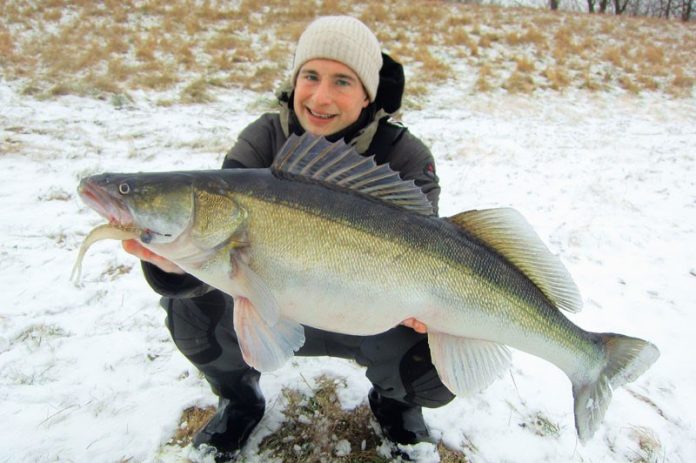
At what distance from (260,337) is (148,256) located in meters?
0.53

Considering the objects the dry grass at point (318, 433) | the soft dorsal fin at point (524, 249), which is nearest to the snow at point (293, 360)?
the dry grass at point (318, 433)

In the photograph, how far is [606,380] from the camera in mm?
1771

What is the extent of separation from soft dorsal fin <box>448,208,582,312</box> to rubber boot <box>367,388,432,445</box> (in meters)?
0.89

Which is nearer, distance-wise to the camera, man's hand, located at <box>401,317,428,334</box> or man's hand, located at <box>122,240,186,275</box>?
man's hand, located at <box>122,240,186,275</box>

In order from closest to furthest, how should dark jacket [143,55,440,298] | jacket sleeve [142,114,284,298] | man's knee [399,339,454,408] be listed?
jacket sleeve [142,114,284,298] < man's knee [399,339,454,408] < dark jacket [143,55,440,298]

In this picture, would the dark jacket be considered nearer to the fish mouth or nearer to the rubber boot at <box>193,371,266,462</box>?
the fish mouth

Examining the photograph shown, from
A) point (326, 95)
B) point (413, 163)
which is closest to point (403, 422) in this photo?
point (413, 163)

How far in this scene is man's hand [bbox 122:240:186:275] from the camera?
161cm

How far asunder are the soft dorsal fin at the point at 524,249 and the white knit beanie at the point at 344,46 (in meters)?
0.96

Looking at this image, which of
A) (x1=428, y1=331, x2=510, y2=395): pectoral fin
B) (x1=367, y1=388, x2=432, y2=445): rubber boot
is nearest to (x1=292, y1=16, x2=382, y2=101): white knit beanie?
(x1=428, y1=331, x2=510, y2=395): pectoral fin

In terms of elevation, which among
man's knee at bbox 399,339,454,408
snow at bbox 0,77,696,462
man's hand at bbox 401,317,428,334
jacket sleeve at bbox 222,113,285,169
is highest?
jacket sleeve at bbox 222,113,285,169

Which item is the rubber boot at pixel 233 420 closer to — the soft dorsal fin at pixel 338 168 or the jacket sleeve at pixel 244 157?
the jacket sleeve at pixel 244 157

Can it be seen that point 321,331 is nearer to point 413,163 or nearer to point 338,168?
point 338,168

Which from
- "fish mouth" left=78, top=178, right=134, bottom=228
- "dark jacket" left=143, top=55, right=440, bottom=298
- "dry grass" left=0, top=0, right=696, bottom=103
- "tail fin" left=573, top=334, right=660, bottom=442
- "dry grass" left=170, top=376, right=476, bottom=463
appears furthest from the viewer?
"dry grass" left=0, top=0, right=696, bottom=103
